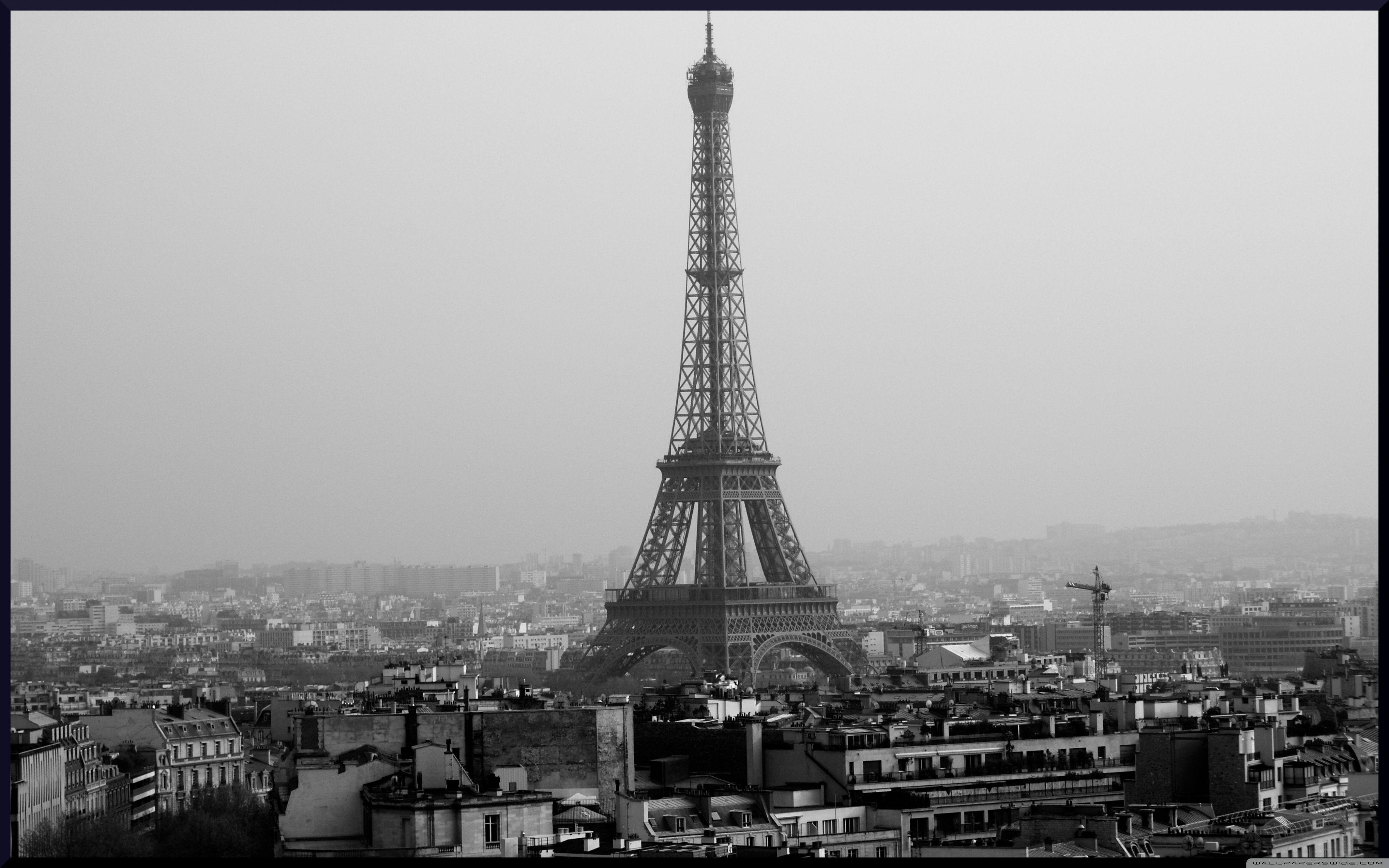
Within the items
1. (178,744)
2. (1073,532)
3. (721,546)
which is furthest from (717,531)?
(1073,532)

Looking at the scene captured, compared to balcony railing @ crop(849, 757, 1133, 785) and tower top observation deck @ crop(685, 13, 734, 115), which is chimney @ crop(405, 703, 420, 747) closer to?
balcony railing @ crop(849, 757, 1133, 785)

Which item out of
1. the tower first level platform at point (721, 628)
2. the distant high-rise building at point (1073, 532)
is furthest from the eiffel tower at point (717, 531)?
the distant high-rise building at point (1073, 532)

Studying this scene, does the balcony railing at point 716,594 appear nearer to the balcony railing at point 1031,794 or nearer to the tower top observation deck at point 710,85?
the tower top observation deck at point 710,85

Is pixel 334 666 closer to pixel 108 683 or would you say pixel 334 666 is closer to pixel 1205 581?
pixel 108 683

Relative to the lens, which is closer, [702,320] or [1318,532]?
[702,320]

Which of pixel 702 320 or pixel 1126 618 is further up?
pixel 702 320

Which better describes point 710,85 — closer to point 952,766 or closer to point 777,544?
point 777,544

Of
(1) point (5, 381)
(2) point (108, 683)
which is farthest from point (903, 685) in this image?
(1) point (5, 381)
